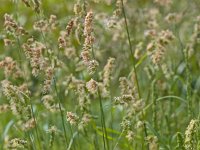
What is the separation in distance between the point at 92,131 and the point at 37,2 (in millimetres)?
1195

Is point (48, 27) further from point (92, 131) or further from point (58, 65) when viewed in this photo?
point (92, 131)

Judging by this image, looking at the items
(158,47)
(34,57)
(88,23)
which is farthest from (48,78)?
(158,47)

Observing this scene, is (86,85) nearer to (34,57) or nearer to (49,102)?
(34,57)

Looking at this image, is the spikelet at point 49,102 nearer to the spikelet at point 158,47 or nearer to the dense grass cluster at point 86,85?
the dense grass cluster at point 86,85

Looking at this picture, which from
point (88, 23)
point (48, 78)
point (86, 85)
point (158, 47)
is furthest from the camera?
point (158, 47)

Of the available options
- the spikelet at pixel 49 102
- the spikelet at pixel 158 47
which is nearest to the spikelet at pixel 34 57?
the spikelet at pixel 49 102

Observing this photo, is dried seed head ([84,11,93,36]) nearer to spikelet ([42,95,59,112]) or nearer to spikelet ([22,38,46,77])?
spikelet ([22,38,46,77])

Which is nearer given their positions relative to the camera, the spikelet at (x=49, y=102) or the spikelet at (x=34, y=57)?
the spikelet at (x=34, y=57)

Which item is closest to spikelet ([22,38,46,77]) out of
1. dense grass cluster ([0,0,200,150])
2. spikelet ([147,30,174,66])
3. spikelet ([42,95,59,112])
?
dense grass cluster ([0,0,200,150])

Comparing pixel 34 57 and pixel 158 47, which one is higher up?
pixel 158 47

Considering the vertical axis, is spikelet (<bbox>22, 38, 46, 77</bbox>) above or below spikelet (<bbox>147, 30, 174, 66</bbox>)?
below

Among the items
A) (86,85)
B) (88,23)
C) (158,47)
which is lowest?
(86,85)

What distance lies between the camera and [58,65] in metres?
2.75

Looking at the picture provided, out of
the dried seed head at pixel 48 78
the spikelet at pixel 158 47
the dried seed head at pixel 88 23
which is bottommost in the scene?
the dried seed head at pixel 48 78
